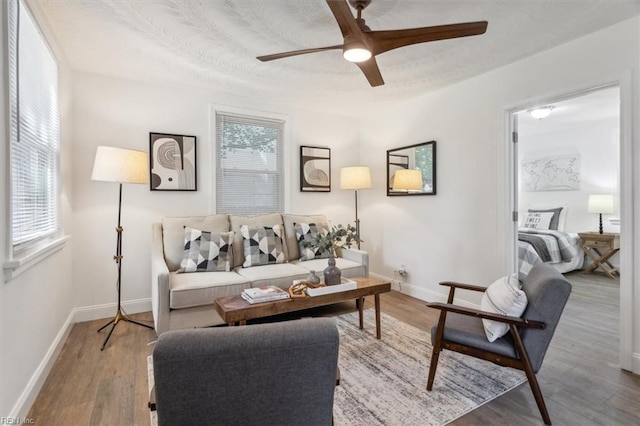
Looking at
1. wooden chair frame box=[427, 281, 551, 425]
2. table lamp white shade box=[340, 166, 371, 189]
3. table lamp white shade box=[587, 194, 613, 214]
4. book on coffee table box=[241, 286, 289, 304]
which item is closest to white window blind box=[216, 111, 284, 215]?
table lamp white shade box=[340, 166, 371, 189]

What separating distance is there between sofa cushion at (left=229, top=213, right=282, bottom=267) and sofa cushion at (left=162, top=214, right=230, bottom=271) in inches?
3.8

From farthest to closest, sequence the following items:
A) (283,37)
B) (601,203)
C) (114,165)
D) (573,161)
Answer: (573,161), (601,203), (114,165), (283,37)

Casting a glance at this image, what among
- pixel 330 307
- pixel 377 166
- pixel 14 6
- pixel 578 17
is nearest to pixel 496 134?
pixel 578 17

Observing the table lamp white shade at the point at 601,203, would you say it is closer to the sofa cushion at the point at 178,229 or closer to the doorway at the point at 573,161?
the doorway at the point at 573,161

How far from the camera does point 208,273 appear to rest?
9.73 ft

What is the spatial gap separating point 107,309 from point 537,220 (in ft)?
22.0

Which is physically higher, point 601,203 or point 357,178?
point 357,178

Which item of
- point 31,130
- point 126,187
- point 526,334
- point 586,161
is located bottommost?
point 526,334

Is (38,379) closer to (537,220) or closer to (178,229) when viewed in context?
(178,229)

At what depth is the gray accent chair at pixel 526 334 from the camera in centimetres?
170

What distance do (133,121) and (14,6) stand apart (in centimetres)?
165

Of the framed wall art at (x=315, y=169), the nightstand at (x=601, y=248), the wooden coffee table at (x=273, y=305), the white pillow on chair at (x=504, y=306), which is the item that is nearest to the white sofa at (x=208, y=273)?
the wooden coffee table at (x=273, y=305)

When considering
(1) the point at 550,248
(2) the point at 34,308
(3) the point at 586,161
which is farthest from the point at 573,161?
(2) the point at 34,308

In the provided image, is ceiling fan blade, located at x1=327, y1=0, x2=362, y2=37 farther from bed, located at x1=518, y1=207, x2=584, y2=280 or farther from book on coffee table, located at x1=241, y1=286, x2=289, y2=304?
bed, located at x1=518, y1=207, x2=584, y2=280
